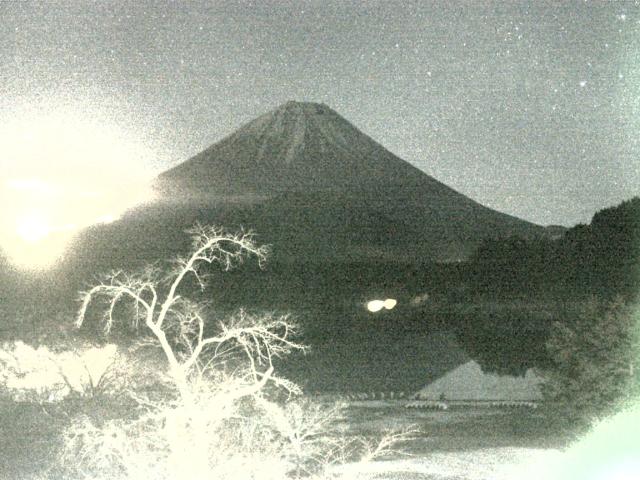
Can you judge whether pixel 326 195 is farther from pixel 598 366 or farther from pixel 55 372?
pixel 598 366

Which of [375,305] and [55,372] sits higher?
[375,305]

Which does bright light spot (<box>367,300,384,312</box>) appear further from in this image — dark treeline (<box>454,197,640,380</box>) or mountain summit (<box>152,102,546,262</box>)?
mountain summit (<box>152,102,546,262</box>)

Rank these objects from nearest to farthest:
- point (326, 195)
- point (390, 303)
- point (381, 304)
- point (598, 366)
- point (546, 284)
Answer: point (598, 366) → point (546, 284) → point (381, 304) → point (390, 303) → point (326, 195)

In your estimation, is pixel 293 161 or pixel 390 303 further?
pixel 293 161

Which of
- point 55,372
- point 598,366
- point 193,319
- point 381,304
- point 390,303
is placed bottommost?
point 193,319

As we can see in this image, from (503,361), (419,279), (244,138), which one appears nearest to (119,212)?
(244,138)

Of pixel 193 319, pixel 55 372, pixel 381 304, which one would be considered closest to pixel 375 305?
pixel 381 304
